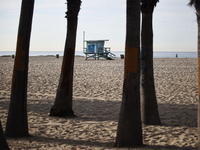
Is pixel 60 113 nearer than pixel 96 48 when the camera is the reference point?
Yes

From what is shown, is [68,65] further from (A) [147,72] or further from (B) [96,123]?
(A) [147,72]

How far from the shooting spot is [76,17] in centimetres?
695

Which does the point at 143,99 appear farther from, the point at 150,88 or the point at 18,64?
the point at 18,64

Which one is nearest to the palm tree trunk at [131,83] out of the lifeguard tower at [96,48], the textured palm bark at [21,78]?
the textured palm bark at [21,78]

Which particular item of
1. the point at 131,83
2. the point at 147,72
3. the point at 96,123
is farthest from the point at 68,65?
the point at 131,83

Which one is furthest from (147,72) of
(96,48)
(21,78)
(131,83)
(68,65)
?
(96,48)

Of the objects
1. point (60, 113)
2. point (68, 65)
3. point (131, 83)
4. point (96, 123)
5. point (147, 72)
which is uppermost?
point (68, 65)

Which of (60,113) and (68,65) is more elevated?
(68,65)

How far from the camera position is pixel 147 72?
614cm

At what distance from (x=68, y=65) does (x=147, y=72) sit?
2.18 meters

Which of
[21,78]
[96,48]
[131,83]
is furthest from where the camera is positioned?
[96,48]

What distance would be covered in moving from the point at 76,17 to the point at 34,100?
154 inches

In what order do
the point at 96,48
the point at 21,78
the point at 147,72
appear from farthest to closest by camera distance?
1. the point at 96,48
2. the point at 147,72
3. the point at 21,78

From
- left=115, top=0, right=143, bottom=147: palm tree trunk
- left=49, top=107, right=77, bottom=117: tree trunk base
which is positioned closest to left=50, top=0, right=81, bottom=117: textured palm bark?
left=49, top=107, right=77, bottom=117: tree trunk base
